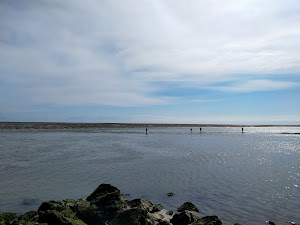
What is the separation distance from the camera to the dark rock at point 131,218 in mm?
12352

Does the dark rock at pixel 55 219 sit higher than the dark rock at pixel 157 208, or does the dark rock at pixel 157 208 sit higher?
the dark rock at pixel 55 219

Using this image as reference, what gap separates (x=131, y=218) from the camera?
487 inches

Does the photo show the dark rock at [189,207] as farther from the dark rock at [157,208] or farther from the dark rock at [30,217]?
the dark rock at [30,217]

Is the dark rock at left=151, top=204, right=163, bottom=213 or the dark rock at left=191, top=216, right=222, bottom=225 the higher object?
the dark rock at left=191, top=216, right=222, bottom=225

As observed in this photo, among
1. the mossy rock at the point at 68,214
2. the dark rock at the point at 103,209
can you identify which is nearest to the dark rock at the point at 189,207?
the dark rock at the point at 103,209

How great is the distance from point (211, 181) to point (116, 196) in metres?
11.1

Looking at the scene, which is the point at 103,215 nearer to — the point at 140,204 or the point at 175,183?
the point at 140,204

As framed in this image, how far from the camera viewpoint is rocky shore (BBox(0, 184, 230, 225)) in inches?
480

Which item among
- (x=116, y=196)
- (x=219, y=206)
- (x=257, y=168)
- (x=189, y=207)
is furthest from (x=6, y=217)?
(x=257, y=168)

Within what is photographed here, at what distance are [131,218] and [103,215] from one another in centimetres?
189

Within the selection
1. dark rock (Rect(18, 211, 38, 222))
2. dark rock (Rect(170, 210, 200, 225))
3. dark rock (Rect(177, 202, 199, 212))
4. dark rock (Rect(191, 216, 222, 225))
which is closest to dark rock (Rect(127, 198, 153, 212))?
dark rock (Rect(177, 202, 199, 212))

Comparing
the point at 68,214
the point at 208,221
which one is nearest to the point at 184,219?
the point at 208,221

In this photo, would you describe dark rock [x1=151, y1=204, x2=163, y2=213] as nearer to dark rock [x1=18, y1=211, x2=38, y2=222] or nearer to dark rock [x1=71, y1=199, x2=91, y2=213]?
dark rock [x1=71, y1=199, x2=91, y2=213]

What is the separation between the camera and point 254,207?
16844 mm
